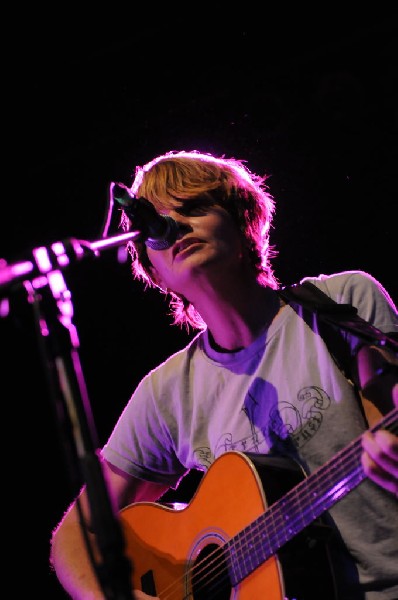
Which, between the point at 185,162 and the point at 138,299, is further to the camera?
the point at 138,299

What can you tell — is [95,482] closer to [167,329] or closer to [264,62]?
[167,329]

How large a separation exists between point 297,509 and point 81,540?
1423 mm

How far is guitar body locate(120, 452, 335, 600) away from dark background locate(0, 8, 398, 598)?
54.3 inches

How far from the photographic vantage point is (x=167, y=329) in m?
4.61

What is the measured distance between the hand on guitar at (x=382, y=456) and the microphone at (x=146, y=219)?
872 mm

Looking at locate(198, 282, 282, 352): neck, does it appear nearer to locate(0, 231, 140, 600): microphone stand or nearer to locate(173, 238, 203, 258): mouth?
locate(173, 238, 203, 258): mouth

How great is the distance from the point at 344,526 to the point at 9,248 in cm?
327

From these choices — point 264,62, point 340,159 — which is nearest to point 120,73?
point 264,62

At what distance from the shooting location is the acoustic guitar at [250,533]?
217 cm

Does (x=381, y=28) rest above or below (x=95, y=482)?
above

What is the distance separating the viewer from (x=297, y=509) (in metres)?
2.22

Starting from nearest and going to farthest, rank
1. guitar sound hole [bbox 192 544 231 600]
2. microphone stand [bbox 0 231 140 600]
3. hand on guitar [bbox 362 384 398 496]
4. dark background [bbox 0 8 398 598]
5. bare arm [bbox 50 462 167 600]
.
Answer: microphone stand [bbox 0 231 140 600]
hand on guitar [bbox 362 384 398 496]
guitar sound hole [bbox 192 544 231 600]
bare arm [bbox 50 462 167 600]
dark background [bbox 0 8 398 598]

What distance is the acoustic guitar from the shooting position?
7.11 ft

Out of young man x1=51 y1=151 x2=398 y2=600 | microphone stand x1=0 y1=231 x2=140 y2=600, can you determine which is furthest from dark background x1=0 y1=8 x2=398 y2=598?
microphone stand x1=0 y1=231 x2=140 y2=600
